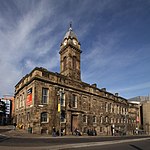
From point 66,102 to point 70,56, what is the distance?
11.9 metres

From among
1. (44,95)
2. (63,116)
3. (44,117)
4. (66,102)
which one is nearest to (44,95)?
(44,95)

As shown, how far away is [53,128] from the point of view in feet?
107

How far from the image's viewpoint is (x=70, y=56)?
148 ft

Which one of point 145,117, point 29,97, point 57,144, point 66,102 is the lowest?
point 145,117

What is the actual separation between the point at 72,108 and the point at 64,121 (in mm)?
3565

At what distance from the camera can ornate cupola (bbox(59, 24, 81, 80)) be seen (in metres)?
44.4

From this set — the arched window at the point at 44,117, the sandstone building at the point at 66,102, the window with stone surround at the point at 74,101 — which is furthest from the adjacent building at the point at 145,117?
the arched window at the point at 44,117

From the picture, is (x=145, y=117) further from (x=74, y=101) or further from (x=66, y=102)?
(x=66, y=102)

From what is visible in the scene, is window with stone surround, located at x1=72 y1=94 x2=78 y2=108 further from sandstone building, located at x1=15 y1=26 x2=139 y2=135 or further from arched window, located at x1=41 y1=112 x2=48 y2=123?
arched window, located at x1=41 y1=112 x2=48 y2=123

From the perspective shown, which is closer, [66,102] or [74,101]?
[66,102]

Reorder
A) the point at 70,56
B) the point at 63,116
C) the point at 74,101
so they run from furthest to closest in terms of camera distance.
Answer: the point at 70,56, the point at 74,101, the point at 63,116

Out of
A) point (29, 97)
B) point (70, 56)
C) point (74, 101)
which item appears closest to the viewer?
point (29, 97)

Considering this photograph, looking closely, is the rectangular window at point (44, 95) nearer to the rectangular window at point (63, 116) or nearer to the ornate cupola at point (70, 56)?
the rectangular window at point (63, 116)

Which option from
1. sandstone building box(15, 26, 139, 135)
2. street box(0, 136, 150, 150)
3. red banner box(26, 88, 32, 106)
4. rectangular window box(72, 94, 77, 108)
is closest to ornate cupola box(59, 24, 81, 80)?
sandstone building box(15, 26, 139, 135)
